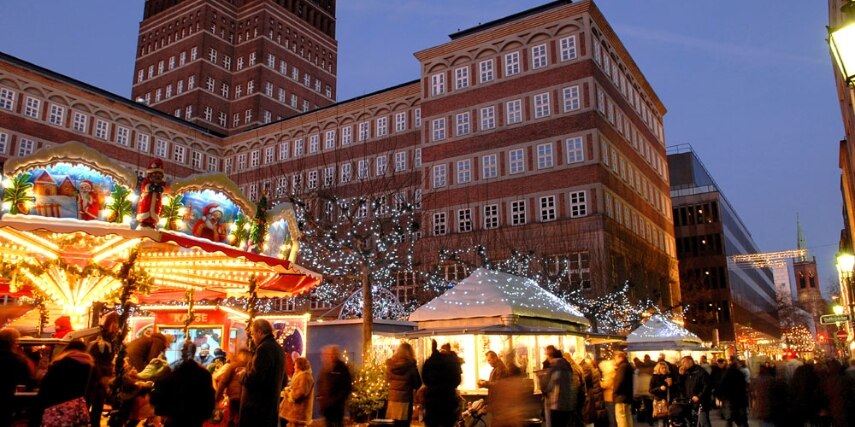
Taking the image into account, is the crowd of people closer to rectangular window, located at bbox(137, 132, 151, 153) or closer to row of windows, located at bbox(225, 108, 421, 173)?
row of windows, located at bbox(225, 108, 421, 173)

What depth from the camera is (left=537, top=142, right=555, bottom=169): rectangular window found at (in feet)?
118

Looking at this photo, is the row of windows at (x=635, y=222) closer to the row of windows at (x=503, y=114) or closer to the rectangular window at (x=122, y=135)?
the row of windows at (x=503, y=114)

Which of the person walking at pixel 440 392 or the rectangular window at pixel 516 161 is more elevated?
the rectangular window at pixel 516 161

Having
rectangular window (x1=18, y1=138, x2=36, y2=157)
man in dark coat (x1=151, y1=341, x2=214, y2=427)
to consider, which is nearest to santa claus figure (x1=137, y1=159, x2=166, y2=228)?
man in dark coat (x1=151, y1=341, x2=214, y2=427)

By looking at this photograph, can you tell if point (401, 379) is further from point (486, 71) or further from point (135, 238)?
point (486, 71)

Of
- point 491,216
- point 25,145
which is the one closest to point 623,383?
point 491,216

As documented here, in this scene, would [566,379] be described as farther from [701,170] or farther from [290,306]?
[701,170]

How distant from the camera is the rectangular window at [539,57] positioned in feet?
121

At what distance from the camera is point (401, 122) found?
44688 mm

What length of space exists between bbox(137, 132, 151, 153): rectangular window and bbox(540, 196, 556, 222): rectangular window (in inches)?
1218

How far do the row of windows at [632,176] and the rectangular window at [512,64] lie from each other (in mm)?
6625

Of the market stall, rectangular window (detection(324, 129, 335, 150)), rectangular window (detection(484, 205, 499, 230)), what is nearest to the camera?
the market stall

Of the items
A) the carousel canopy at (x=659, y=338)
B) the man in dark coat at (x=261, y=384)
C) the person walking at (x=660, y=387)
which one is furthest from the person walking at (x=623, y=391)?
the carousel canopy at (x=659, y=338)

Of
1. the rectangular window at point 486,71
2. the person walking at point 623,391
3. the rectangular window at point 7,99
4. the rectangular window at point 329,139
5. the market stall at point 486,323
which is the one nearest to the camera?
the person walking at point 623,391
